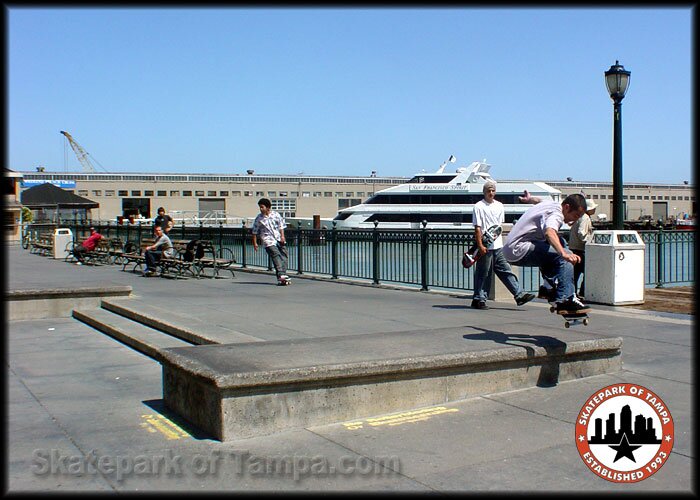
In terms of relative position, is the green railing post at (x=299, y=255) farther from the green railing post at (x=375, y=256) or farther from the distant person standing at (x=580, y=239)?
the distant person standing at (x=580, y=239)

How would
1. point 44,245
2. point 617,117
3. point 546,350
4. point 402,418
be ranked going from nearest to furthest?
point 402,418 < point 546,350 < point 617,117 < point 44,245

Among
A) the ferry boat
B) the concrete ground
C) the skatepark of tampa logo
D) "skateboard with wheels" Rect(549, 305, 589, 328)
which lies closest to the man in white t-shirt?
the concrete ground

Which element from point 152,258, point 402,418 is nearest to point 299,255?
point 152,258

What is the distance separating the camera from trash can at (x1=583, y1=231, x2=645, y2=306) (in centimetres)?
1208

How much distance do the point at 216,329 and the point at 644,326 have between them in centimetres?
557

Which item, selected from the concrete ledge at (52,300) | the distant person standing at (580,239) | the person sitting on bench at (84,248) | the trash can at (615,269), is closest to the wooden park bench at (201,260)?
the concrete ledge at (52,300)

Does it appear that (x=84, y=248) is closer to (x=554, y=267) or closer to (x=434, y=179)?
(x=554, y=267)

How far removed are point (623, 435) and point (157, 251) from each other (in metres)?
15.3

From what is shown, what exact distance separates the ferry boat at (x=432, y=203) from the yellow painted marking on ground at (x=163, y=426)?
4982 cm

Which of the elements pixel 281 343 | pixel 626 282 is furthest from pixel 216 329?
pixel 626 282

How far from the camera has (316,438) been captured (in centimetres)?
529

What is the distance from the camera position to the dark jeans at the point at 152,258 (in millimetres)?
18422

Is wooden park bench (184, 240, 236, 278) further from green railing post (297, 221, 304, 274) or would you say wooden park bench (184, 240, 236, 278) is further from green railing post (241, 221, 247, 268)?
green railing post (241, 221, 247, 268)

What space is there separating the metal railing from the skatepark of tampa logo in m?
7.41
